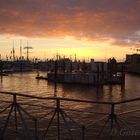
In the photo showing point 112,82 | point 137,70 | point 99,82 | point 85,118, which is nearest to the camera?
point 85,118

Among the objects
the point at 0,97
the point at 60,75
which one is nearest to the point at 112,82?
the point at 60,75

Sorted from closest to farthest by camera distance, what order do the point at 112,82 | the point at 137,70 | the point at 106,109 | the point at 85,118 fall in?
the point at 85,118, the point at 106,109, the point at 112,82, the point at 137,70

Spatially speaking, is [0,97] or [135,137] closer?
[135,137]

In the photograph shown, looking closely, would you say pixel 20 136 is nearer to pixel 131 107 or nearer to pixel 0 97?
pixel 131 107

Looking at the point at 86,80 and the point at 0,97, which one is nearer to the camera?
the point at 0,97

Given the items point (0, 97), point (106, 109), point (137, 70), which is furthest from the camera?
point (137, 70)

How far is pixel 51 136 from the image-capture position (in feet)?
50.4

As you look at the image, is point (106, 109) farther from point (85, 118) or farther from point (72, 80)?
point (72, 80)

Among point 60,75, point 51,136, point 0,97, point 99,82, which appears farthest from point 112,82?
point 51,136

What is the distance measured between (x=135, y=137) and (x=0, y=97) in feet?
84.6

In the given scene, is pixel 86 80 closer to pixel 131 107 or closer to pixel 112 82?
pixel 112 82

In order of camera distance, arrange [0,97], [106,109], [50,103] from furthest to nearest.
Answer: [0,97] → [50,103] → [106,109]

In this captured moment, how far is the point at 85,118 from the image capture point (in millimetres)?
23000

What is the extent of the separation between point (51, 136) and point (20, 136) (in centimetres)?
334
